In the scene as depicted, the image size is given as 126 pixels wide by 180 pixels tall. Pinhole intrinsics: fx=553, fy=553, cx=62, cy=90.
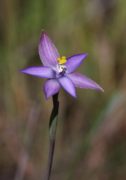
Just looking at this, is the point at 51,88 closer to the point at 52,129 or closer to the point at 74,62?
the point at 52,129

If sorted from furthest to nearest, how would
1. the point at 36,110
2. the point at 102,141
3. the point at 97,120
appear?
the point at 102,141 → the point at 36,110 → the point at 97,120

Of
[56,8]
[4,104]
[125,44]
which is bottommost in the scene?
[4,104]

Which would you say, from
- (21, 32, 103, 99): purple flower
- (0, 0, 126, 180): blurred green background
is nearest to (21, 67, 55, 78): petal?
(21, 32, 103, 99): purple flower

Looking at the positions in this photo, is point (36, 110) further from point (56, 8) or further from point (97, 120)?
point (56, 8)

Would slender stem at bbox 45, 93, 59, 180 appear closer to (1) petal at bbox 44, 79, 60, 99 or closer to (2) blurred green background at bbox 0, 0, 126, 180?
(1) petal at bbox 44, 79, 60, 99

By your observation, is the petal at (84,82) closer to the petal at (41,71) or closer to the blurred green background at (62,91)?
the petal at (41,71)

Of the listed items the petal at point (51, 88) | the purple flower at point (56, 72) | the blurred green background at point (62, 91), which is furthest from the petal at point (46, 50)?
the blurred green background at point (62, 91)

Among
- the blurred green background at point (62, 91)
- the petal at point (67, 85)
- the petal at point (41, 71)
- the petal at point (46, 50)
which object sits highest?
the petal at point (46, 50)

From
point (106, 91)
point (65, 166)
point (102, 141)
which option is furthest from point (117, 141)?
point (65, 166)
